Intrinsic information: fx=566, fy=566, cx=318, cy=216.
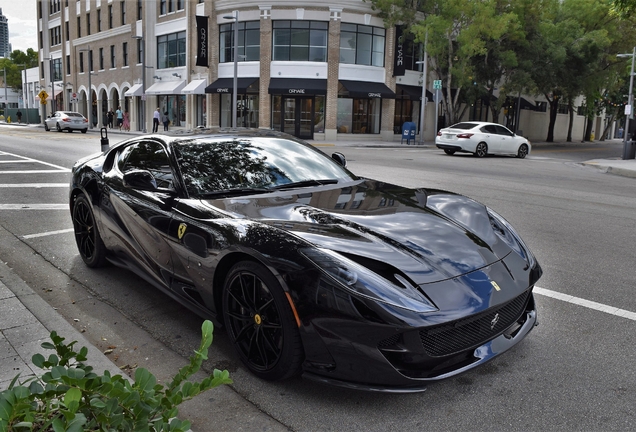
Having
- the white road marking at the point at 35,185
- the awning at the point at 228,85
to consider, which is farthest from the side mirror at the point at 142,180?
the awning at the point at 228,85

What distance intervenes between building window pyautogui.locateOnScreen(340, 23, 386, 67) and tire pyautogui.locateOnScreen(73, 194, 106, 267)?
110 feet

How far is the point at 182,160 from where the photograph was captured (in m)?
4.36

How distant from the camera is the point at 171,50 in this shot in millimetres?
45031

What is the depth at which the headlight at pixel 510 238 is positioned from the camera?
151 inches

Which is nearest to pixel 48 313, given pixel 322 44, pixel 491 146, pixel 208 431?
pixel 208 431

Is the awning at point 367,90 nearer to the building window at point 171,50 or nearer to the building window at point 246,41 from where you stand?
the building window at point 246,41

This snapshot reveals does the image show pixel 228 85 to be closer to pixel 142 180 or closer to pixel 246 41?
pixel 246 41

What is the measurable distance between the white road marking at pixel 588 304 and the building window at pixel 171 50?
42166 millimetres

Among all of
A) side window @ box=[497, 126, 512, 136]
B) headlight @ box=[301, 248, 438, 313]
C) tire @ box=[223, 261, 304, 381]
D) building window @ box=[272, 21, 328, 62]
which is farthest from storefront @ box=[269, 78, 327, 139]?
headlight @ box=[301, 248, 438, 313]

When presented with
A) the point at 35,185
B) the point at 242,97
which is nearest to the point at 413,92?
the point at 242,97

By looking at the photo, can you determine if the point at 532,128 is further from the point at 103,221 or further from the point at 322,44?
the point at 103,221

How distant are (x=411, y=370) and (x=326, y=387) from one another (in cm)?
65

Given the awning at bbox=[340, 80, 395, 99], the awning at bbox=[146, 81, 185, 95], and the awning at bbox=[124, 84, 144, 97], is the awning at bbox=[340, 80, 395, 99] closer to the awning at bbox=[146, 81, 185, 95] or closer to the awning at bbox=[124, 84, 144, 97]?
the awning at bbox=[146, 81, 185, 95]

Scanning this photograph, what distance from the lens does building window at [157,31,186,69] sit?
43656mm
